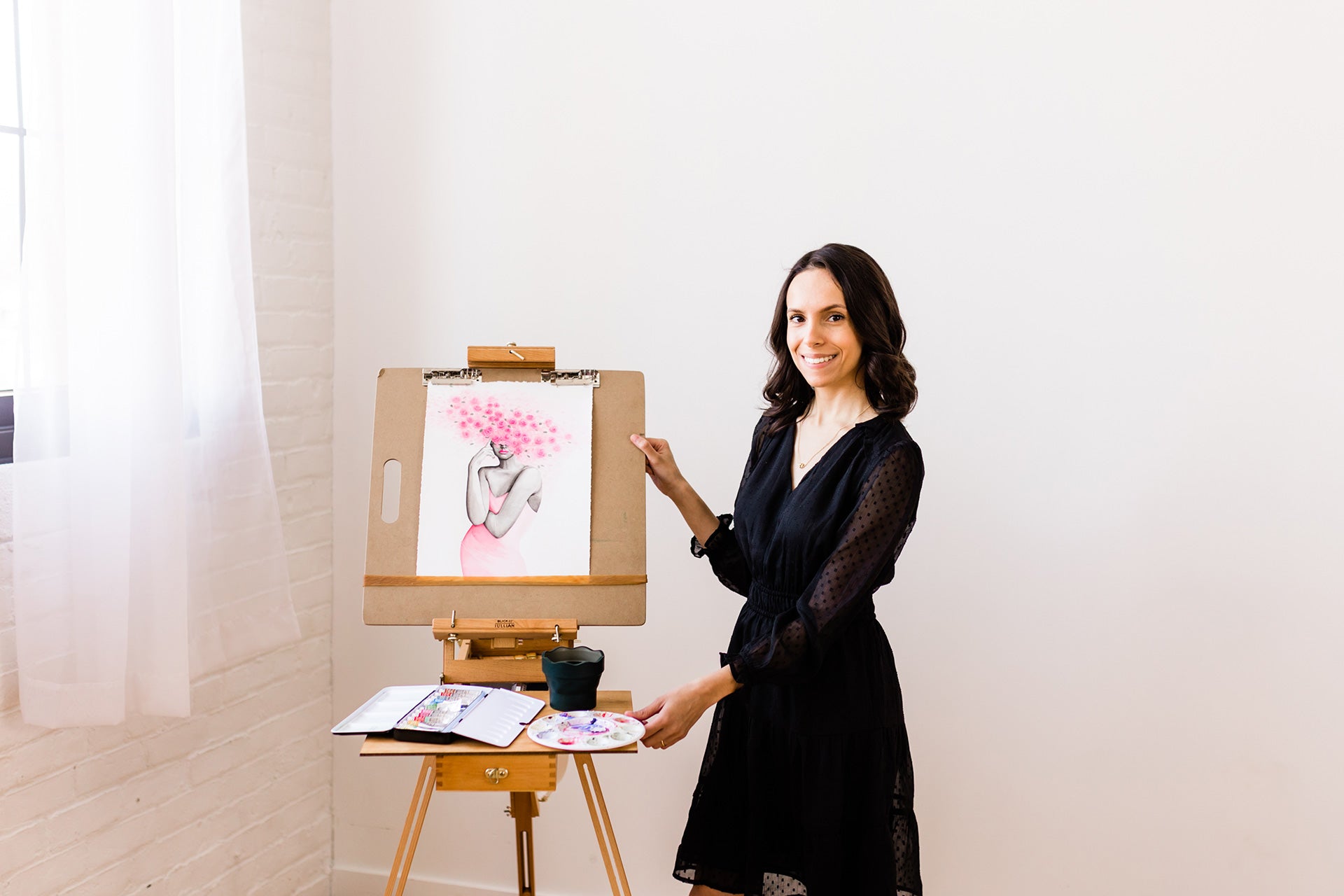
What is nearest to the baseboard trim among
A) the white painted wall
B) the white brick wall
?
the white brick wall

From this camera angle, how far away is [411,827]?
1408mm

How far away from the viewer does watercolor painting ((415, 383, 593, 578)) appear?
1599 mm

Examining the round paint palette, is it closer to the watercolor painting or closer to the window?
the watercolor painting

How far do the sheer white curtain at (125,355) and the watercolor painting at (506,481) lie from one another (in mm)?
433

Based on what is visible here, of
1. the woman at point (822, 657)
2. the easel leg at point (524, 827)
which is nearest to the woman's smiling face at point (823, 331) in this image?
the woman at point (822, 657)

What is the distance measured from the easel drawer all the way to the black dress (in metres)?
0.30

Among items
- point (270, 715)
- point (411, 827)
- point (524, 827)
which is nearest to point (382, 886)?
point (270, 715)

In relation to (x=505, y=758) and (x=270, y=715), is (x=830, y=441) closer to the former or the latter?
(x=505, y=758)

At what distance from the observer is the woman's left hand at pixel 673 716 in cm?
141

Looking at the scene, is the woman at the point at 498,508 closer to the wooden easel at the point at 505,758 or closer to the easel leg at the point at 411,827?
the wooden easel at the point at 505,758

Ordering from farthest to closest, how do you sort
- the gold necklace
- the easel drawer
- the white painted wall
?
the white painted wall < the gold necklace < the easel drawer

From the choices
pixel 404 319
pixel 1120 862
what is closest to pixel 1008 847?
pixel 1120 862

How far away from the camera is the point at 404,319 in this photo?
7.35ft

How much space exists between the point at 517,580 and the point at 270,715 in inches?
35.7
